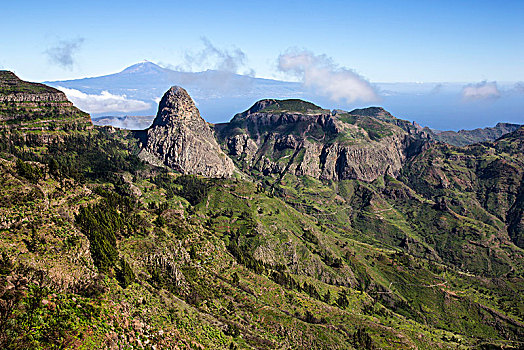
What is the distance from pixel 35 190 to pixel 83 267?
87.8 ft

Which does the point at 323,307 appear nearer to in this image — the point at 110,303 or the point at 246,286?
the point at 246,286

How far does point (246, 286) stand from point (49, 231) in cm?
7446

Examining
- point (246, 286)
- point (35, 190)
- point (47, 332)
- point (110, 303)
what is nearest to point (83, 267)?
point (110, 303)

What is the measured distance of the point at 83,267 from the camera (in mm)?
62188

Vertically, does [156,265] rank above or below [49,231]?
below

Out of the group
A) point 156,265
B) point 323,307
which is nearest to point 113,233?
point 156,265

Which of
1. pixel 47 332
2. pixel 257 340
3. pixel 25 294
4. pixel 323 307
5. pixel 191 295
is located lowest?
pixel 323 307

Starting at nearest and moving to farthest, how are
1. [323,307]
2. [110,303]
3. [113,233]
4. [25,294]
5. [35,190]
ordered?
[25,294] → [110,303] → [35,190] → [113,233] → [323,307]

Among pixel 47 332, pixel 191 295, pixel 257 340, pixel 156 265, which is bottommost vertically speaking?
pixel 257 340

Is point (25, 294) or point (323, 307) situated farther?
point (323, 307)

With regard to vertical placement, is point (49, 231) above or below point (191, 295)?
above

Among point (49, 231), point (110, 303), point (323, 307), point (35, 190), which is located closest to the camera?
point (110, 303)

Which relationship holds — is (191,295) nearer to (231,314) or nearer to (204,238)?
(231,314)

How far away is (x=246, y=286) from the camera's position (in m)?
120
